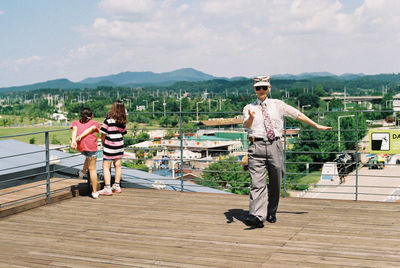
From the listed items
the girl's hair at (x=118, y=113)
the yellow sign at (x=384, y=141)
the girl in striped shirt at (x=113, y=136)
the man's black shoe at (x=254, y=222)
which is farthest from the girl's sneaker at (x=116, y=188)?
the yellow sign at (x=384, y=141)

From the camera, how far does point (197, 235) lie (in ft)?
15.3

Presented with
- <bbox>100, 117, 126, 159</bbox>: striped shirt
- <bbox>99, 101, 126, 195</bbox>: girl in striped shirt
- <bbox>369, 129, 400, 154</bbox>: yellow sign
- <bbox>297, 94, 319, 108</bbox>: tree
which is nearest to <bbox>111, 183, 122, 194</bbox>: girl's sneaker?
<bbox>99, 101, 126, 195</bbox>: girl in striped shirt

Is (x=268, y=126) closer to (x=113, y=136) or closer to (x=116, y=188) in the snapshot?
(x=113, y=136)

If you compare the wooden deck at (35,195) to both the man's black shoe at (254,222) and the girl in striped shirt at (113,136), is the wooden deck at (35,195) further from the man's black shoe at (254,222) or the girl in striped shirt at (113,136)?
the man's black shoe at (254,222)

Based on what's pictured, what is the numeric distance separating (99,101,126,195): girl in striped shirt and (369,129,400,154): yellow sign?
11.2 feet

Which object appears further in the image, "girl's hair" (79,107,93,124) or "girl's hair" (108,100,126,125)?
"girl's hair" (108,100,126,125)

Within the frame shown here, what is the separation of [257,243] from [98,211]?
2.35m

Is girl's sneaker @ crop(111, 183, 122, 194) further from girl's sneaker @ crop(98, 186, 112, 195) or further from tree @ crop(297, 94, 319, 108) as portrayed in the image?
tree @ crop(297, 94, 319, 108)

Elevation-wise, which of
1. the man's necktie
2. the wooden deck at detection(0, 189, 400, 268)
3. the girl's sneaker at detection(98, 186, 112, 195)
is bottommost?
the wooden deck at detection(0, 189, 400, 268)

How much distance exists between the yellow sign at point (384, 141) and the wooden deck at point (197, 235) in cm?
71

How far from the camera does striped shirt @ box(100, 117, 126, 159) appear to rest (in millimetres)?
6551

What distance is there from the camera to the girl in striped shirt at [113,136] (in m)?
6.52

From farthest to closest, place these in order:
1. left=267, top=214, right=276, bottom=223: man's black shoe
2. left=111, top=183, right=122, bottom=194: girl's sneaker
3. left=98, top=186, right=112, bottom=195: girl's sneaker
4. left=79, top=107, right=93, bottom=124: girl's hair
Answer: left=111, top=183, right=122, bottom=194: girl's sneaker, left=98, top=186, right=112, bottom=195: girl's sneaker, left=79, top=107, right=93, bottom=124: girl's hair, left=267, top=214, right=276, bottom=223: man's black shoe

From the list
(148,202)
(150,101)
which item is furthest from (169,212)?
(150,101)
